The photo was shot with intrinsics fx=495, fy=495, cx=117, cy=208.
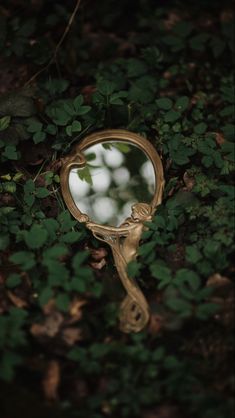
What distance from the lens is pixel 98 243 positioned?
6.34ft

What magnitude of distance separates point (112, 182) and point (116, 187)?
1.2 inches

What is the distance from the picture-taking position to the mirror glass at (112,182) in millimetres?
1954

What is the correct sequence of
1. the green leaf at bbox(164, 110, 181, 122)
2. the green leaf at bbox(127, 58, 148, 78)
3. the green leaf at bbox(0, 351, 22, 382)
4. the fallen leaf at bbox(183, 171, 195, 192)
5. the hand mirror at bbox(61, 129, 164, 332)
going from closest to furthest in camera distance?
the green leaf at bbox(0, 351, 22, 382) < the hand mirror at bbox(61, 129, 164, 332) < the fallen leaf at bbox(183, 171, 195, 192) < the green leaf at bbox(164, 110, 181, 122) < the green leaf at bbox(127, 58, 148, 78)

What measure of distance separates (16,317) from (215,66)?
161cm

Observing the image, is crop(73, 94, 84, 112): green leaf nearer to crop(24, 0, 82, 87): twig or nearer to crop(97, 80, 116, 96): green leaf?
crop(97, 80, 116, 96): green leaf

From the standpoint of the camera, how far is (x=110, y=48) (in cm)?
254

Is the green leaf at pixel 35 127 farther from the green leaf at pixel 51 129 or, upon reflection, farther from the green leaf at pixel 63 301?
the green leaf at pixel 63 301

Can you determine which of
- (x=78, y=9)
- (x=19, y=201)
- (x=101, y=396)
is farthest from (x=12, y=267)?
(x=78, y=9)

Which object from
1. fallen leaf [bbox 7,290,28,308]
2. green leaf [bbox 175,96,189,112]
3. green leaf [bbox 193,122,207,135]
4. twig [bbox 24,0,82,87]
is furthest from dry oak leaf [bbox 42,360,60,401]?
twig [bbox 24,0,82,87]

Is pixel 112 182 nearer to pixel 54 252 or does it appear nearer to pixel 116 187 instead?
pixel 116 187

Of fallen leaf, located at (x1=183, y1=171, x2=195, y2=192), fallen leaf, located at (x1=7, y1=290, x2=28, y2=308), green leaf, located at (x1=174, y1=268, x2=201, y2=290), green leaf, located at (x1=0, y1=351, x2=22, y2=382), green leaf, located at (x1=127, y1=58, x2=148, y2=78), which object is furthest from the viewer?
green leaf, located at (x1=127, y1=58, x2=148, y2=78)

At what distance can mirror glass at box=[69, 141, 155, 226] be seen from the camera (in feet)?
6.41

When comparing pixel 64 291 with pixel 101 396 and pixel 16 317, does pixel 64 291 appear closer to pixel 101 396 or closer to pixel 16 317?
pixel 16 317

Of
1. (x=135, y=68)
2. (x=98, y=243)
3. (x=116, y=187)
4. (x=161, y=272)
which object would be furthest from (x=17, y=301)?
(x=135, y=68)
